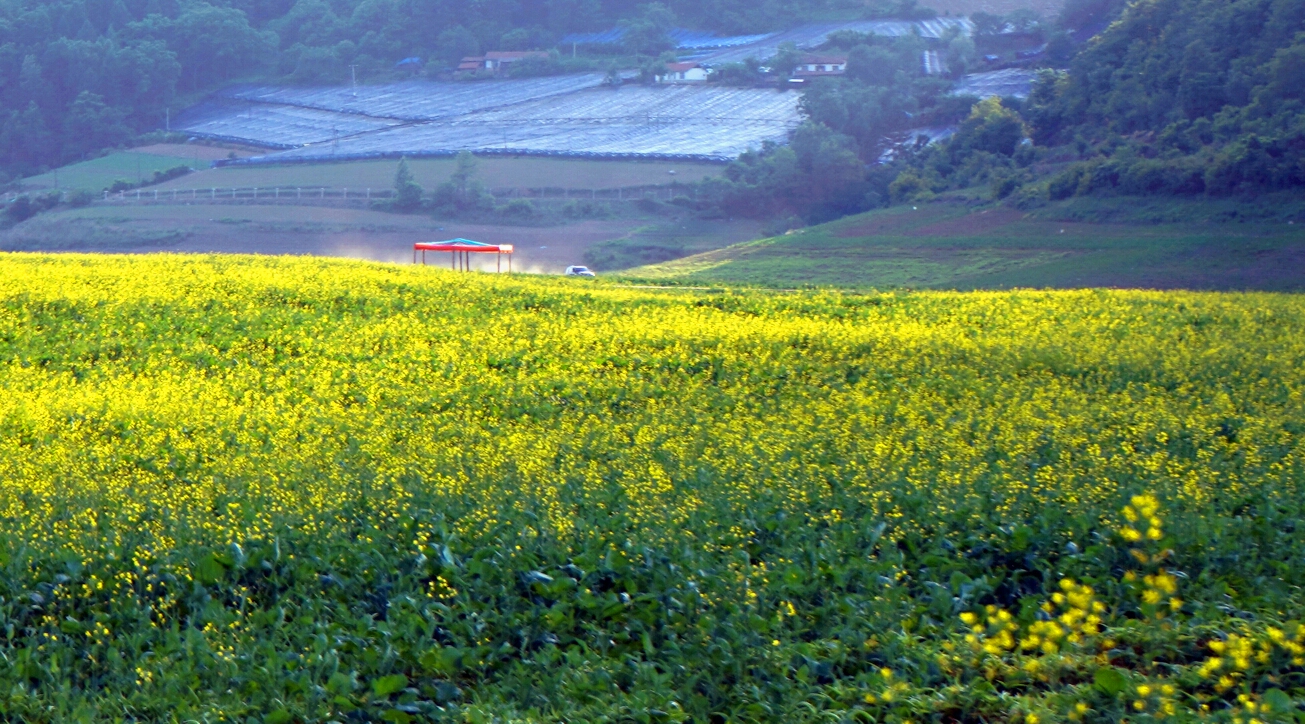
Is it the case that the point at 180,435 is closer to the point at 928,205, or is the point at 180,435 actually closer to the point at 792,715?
the point at 792,715

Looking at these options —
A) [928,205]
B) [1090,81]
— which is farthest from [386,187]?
[1090,81]

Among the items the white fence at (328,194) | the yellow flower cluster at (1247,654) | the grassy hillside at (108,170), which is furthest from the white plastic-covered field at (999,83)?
the yellow flower cluster at (1247,654)

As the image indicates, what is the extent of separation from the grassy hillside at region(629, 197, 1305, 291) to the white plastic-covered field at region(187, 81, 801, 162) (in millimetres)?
20733

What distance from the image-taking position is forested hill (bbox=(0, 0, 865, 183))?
6831cm

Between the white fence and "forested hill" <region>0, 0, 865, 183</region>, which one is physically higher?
"forested hill" <region>0, 0, 865, 183</region>

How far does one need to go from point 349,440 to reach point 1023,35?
76.1m

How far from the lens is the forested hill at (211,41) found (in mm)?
68312

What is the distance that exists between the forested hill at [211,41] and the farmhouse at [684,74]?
718 cm

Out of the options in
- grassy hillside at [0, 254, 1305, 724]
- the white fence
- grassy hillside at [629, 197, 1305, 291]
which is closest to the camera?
grassy hillside at [0, 254, 1305, 724]

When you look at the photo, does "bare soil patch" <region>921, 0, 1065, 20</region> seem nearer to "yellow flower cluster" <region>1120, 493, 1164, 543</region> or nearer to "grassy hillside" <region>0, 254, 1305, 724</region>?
"grassy hillside" <region>0, 254, 1305, 724</region>

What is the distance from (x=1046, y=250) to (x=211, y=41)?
5954cm

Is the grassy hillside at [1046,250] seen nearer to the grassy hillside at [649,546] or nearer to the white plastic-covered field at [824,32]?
the grassy hillside at [649,546]

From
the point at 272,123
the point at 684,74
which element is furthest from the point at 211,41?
the point at 684,74

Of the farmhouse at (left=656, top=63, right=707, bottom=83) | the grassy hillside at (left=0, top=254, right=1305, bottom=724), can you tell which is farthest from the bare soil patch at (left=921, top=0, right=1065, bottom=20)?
the grassy hillside at (left=0, top=254, right=1305, bottom=724)
